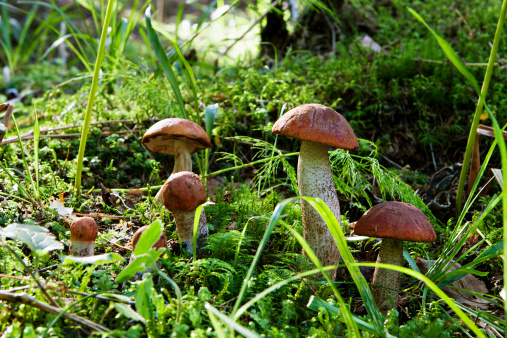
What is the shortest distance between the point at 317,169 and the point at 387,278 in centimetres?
68

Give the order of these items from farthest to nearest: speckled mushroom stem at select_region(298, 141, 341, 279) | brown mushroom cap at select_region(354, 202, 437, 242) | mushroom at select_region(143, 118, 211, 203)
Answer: mushroom at select_region(143, 118, 211, 203), speckled mushroom stem at select_region(298, 141, 341, 279), brown mushroom cap at select_region(354, 202, 437, 242)

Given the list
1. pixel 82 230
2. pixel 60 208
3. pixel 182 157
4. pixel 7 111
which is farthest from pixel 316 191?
pixel 7 111

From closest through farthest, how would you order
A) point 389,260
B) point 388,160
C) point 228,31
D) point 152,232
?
point 152,232
point 389,260
point 388,160
point 228,31

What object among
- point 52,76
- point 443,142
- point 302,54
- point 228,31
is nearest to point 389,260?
point 443,142

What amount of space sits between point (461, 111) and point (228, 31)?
602 cm

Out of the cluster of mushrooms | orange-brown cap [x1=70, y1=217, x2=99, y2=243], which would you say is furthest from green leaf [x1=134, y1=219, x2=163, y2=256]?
orange-brown cap [x1=70, y1=217, x2=99, y2=243]

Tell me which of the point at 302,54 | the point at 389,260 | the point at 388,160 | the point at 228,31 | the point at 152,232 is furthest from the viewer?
the point at 228,31

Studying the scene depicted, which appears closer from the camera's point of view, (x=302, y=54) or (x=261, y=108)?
(x=261, y=108)

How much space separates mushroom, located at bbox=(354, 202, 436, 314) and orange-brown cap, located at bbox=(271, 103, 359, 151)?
14.4 inches

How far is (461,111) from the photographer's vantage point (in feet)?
11.2

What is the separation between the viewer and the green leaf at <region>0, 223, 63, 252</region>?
4.85 ft

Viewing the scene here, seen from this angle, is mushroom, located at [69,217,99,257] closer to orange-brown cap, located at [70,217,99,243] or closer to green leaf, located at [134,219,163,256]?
orange-brown cap, located at [70,217,99,243]

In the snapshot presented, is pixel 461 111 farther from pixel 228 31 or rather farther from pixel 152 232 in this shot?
pixel 228 31

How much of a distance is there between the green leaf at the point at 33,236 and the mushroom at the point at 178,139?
842 millimetres
